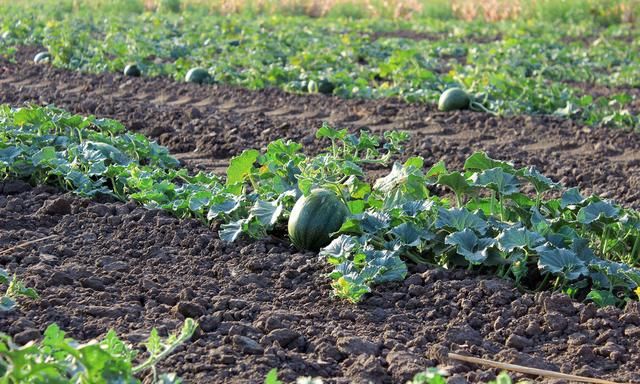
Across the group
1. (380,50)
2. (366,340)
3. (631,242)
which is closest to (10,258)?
(366,340)

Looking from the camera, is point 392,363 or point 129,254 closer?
point 392,363

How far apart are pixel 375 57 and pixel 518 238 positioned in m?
8.62

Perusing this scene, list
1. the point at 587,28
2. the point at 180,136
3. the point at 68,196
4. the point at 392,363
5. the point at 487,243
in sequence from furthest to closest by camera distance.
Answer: the point at 587,28 → the point at 180,136 → the point at 68,196 → the point at 487,243 → the point at 392,363

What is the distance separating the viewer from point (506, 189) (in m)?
4.44

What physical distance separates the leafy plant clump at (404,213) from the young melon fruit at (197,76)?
4.47 metres

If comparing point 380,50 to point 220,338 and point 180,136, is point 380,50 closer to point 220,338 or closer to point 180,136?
point 180,136

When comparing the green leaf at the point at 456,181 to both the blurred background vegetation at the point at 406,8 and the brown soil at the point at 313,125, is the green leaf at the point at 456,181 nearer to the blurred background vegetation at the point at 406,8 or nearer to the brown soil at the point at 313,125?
the brown soil at the point at 313,125

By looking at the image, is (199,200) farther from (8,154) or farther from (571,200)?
(571,200)

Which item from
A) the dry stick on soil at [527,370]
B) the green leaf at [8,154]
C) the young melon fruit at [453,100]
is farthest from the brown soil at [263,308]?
the young melon fruit at [453,100]

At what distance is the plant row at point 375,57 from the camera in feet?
29.0

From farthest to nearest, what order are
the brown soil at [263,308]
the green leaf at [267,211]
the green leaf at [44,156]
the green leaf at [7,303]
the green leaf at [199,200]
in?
1. the green leaf at [44,156]
2. the green leaf at [199,200]
3. the green leaf at [267,211]
4. the green leaf at [7,303]
5. the brown soil at [263,308]

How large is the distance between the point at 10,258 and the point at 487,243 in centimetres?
196

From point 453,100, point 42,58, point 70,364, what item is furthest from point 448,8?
point 70,364

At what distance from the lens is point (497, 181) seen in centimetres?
441
